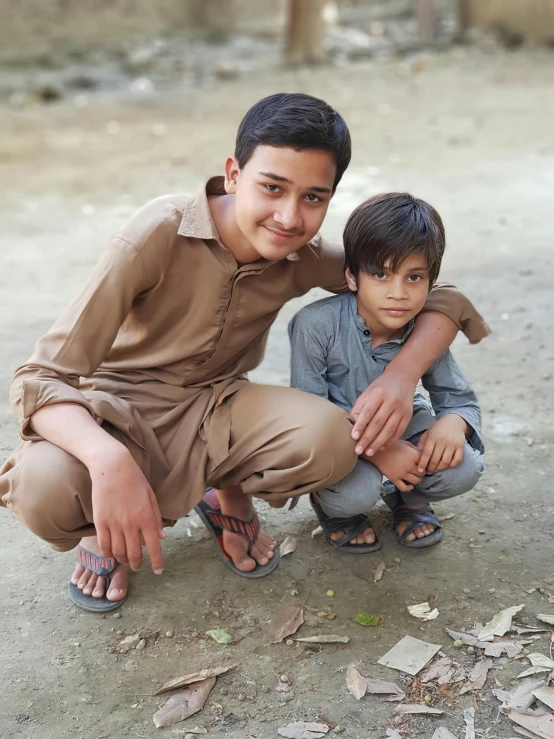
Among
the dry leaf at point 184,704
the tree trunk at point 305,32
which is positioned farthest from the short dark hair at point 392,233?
the tree trunk at point 305,32

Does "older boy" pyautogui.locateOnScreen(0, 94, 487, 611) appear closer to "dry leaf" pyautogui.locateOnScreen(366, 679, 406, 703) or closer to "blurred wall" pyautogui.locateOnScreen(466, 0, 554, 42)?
"dry leaf" pyautogui.locateOnScreen(366, 679, 406, 703)

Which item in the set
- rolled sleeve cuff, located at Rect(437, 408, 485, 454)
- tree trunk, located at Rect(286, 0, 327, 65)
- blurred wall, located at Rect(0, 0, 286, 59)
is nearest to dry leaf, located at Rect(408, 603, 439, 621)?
rolled sleeve cuff, located at Rect(437, 408, 485, 454)

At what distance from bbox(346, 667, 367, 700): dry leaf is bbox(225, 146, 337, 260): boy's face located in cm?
108

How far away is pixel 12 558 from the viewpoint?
2.60 metres

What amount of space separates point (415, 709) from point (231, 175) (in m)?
1.44

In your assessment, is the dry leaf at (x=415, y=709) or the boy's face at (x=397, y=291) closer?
the dry leaf at (x=415, y=709)

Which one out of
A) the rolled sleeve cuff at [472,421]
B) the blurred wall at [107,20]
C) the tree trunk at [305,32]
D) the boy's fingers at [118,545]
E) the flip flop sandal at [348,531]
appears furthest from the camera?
the blurred wall at [107,20]

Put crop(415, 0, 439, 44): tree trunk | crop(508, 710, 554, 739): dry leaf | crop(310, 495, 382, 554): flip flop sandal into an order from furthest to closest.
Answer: crop(415, 0, 439, 44): tree trunk < crop(310, 495, 382, 554): flip flop sandal < crop(508, 710, 554, 739): dry leaf

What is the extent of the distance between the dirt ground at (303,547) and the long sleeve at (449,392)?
0.42 m

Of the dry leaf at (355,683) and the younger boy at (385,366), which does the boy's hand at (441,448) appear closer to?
the younger boy at (385,366)

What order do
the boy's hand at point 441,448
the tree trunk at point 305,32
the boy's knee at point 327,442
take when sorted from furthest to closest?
the tree trunk at point 305,32, the boy's hand at point 441,448, the boy's knee at point 327,442

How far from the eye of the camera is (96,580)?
7.89ft

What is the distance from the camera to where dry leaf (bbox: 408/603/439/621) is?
2.31 m

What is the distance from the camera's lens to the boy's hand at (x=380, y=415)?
2291 mm
